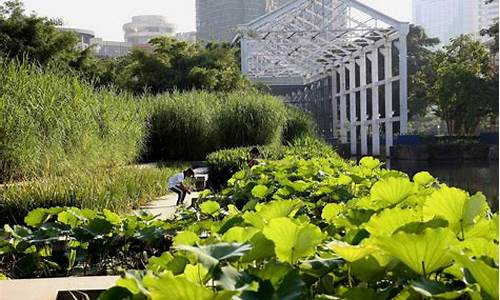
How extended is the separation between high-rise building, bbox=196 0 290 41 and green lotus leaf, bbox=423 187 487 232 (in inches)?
890

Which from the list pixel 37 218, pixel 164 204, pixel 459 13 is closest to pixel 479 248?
pixel 459 13

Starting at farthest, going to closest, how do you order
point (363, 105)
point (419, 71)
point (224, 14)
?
1. point (419, 71)
2. point (224, 14)
3. point (363, 105)

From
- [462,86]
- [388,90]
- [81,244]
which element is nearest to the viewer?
[81,244]

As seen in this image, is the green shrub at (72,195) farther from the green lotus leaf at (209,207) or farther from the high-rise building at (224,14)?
the high-rise building at (224,14)

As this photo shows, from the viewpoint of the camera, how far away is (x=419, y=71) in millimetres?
34938

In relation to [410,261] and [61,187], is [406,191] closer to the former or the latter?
[410,261]

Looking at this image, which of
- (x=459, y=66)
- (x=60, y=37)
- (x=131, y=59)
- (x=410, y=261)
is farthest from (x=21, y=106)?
(x=459, y=66)

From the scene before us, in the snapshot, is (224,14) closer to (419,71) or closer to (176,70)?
(176,70)

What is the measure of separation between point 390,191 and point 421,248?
29.7 inches

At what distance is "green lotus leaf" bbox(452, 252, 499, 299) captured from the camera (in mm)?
817

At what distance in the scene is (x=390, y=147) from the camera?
893 inches

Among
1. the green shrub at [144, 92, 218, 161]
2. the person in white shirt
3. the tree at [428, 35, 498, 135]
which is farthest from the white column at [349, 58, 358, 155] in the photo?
the person in white shirt

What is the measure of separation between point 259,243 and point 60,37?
1882 cm

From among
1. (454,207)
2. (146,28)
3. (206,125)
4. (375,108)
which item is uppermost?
(146,28)
